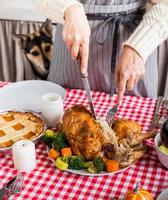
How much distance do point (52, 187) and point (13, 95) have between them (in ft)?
1.89

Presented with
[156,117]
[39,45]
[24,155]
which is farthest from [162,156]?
[39,45]

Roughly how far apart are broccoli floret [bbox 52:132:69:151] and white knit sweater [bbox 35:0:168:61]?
15.9 inches

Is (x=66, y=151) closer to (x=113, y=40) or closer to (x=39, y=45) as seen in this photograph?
(x=113, y=40)

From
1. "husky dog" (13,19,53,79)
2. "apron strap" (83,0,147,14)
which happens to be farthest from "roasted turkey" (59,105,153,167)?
"husky dog" (13,19,53,79)

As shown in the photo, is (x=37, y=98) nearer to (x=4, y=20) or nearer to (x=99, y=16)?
(x=99, y=16)

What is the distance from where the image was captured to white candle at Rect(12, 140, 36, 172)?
126 centimetres

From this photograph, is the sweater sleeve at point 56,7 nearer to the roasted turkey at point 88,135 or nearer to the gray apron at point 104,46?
the gray apron at point 104,46

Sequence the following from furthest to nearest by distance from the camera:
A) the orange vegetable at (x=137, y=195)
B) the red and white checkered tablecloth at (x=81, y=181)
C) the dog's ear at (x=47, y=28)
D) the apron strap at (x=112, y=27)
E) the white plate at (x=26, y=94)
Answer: the dog's ear at (x=47, y=28) < the apron strap at (x=112, y=27) < the white plate at (x=26, y=94) < the red and white checkered tablecloth at (x=81, y=181) < the orange vegetable at (x=137, y=195)

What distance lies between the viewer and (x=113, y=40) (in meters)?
1.75

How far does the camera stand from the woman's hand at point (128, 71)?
1439 millimetres

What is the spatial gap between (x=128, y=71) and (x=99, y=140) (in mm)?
283

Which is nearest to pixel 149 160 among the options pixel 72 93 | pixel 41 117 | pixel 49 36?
pixel 41 117

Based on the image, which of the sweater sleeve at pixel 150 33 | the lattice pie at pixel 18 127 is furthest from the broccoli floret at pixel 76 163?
the sweater sleeve at pixel 150 33

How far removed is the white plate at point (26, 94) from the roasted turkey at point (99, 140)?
306mm
